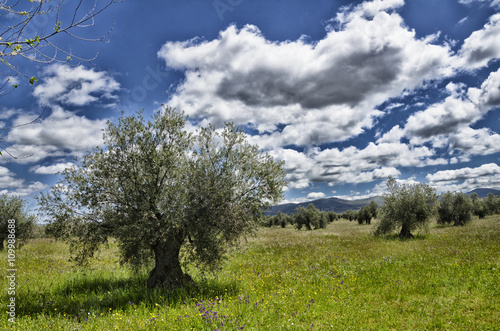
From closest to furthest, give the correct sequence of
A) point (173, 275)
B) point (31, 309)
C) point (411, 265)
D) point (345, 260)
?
1. point (31, 309)
2. point (173, 275)
3. point (411, 265)
4. point (345, 260)

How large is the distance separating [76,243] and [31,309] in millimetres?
2976

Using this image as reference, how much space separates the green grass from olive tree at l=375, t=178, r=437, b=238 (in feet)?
40.6

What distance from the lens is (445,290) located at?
12234 millimetres

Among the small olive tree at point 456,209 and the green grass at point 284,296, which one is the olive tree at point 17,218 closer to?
the green grass at point 284,296

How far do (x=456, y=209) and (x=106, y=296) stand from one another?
74.9 m

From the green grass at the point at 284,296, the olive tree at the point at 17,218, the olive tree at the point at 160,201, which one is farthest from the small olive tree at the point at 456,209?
the olive tree at the point at 17,218

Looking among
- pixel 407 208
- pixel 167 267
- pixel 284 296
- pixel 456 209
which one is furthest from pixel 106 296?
pixel 456 209

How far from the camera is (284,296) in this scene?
11984 millimetres

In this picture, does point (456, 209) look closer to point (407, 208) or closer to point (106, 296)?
point (407, 208)

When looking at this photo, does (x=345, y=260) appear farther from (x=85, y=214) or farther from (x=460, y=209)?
(x=460, y=209)

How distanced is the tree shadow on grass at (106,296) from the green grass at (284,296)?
46 millimetres

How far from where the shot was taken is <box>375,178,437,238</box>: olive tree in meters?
31.5

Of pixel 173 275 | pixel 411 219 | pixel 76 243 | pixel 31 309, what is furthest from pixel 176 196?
pixel 411 219

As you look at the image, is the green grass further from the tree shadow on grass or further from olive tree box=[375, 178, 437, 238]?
olive tree box=[375, 178, 437, 238]
